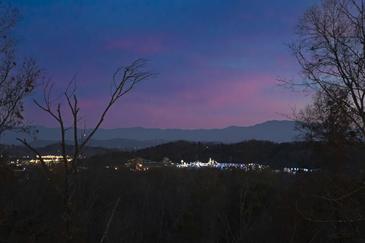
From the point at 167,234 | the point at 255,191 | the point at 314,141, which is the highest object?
the point at 314,141

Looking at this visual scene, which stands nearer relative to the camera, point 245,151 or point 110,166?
point 110,166

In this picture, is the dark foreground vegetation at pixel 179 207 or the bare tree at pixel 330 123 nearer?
the bare tree at pixel 330 123

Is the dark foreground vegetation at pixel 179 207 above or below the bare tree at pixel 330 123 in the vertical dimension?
below

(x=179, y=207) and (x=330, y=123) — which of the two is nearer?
(x=330, y=123)

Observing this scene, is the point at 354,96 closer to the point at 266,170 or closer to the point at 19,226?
the point at 19,226

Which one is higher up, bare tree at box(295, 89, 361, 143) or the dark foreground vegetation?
bare tree at box(295, 89, 361, 143)

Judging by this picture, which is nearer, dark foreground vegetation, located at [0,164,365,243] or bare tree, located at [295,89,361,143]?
bare tree, located at [295,89,361,143]

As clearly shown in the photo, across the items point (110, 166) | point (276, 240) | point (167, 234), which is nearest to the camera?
point (276, 240)

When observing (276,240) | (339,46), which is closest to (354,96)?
(339,46)
